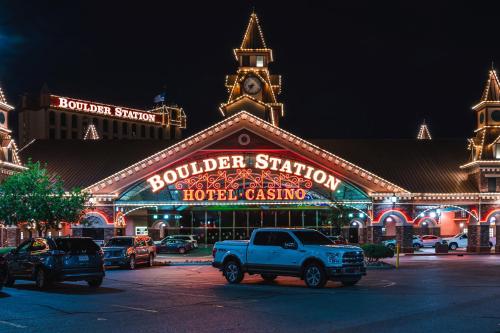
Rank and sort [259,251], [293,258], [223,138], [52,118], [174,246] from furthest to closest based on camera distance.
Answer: [52,118] → [174,246] → [223,138] → [259,251] → [293,258]

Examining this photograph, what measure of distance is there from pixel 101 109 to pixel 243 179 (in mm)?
79517

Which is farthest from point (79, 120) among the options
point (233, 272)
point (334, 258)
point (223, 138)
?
point (334, 258)

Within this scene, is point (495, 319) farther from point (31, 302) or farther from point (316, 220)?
point (316, 220)

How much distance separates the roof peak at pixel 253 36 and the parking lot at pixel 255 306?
153 ft

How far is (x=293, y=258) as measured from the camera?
22.6 metres

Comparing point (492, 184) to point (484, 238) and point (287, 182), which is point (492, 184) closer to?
point (484, 238)

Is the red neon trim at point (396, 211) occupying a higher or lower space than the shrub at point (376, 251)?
higher

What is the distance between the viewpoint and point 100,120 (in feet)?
410

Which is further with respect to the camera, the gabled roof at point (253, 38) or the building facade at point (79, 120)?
the building facade at point (79, 120)

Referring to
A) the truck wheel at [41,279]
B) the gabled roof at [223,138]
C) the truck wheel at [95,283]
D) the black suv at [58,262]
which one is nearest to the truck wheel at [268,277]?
the truck wheel at [95,283]

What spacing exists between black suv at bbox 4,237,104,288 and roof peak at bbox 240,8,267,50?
48.6m

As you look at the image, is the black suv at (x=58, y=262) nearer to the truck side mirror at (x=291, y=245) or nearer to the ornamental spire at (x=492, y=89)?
the truck side mirror at (x=291, y=245)

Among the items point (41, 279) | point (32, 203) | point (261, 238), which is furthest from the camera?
Result: point (32, 203)

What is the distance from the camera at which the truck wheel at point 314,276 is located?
21828mm
